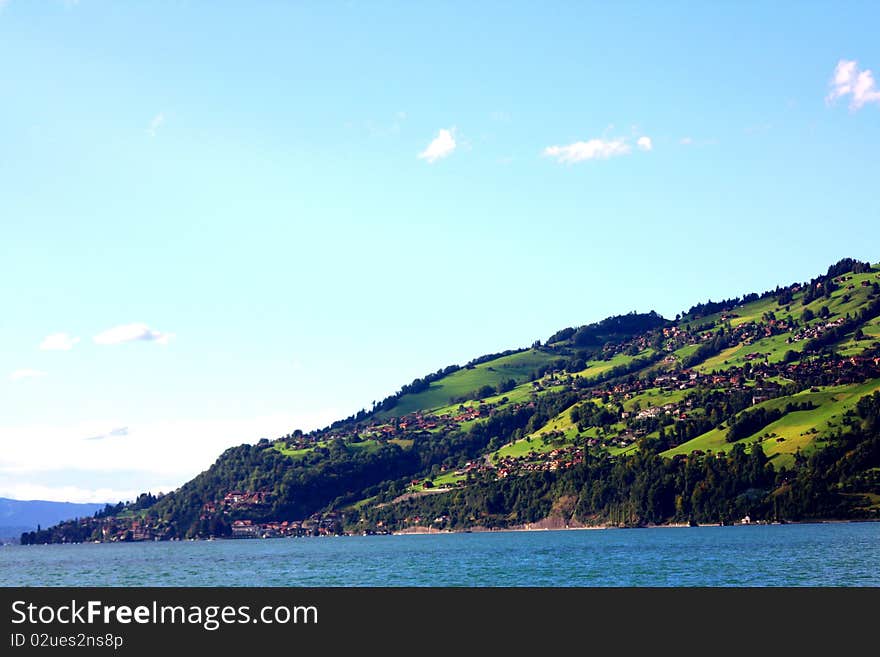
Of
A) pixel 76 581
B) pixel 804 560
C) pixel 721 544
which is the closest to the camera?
pixel 804 560

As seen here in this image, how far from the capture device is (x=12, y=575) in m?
185
